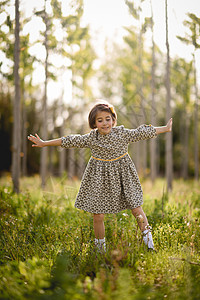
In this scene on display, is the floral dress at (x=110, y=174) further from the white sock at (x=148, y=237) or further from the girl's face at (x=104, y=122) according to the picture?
the white sock at (x=148, y=237)

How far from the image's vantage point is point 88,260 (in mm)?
2244

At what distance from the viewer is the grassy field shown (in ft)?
5.37

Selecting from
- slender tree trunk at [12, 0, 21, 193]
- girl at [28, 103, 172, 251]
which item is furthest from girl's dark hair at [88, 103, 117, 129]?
slender tree trunk at [12, 0, 21, 193]

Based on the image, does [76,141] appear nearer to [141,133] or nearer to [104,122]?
[104,122]

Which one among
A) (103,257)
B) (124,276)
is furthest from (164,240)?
(124,276)

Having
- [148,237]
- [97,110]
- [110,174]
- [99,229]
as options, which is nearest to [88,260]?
[99,229]

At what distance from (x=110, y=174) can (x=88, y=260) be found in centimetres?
79

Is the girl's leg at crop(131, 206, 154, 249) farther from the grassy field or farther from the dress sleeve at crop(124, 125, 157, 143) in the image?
the dress sleeve at crop(124, 125, 157, 143)

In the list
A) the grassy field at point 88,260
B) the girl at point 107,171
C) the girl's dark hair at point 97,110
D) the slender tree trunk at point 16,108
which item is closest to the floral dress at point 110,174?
the girl at point 107,171

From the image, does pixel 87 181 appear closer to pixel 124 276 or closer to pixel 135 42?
pixel 124 276

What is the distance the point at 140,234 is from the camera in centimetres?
246

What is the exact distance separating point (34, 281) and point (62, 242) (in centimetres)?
93

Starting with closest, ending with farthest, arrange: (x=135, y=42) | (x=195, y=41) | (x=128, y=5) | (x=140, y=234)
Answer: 1. (x=140, y=234)
2. (x=195, y=41)
3. (x=128, y=5)
4. (x=135, y=42)

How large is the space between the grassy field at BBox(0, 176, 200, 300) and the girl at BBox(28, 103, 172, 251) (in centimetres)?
21
